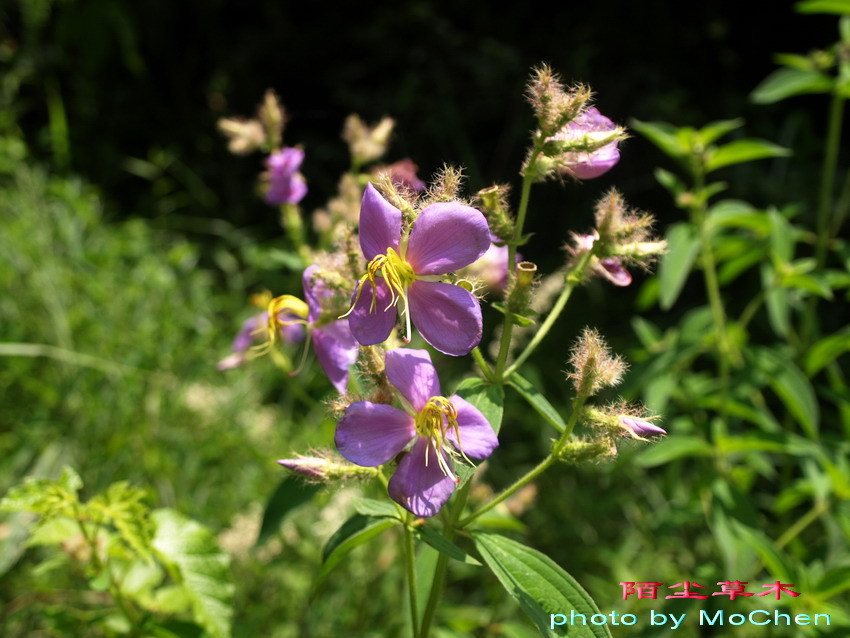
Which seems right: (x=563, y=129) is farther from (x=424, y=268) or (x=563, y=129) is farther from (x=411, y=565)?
(x=411, y=565)

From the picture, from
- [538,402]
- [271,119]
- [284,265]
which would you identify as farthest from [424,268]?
[284,265]

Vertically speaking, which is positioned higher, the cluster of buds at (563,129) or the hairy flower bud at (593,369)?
the cluster of buds at (563,129)

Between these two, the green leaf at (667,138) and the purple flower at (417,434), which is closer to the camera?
the purple flower at (417,434)

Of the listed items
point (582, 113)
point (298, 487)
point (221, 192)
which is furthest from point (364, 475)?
point (221, 192)

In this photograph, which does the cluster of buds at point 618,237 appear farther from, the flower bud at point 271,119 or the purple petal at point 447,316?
the flower bud at point 271,119

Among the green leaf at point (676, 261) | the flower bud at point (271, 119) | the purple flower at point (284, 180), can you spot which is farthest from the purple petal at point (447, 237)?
the green leaf at point (676, 261)

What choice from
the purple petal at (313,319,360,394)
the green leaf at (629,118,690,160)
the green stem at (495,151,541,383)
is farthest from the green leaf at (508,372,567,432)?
the green leaf at (629,118,690,160)
